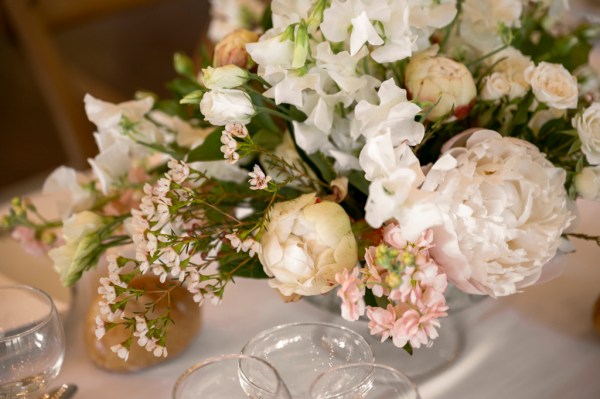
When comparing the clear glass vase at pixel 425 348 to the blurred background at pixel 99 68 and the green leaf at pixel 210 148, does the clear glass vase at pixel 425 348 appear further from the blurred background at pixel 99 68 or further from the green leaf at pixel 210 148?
the blurred background at pixel 99 68

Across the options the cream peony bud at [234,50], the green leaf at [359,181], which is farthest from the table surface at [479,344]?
the cream peony bud at [234,50]

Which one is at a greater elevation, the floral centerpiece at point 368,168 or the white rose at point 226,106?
the white rose at point 226,106

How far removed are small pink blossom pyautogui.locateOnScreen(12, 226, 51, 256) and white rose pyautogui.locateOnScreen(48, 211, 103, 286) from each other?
0.50 ft

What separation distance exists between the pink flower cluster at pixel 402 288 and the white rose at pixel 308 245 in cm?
3

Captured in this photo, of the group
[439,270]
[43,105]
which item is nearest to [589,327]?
[439,270]

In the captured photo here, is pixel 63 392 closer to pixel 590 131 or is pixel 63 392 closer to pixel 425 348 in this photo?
pixel 425 348

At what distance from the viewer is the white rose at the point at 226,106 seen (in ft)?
2.13

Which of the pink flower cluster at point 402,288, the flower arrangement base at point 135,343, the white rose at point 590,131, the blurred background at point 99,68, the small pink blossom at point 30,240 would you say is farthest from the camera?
the blurred background at point 99,68

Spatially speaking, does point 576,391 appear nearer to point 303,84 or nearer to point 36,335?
point 303,84

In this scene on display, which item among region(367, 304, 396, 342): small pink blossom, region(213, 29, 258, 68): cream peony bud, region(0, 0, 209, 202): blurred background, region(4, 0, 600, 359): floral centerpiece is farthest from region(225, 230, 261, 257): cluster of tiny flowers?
region(0, 0, 209, 202): blurred background

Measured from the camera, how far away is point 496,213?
0.62 m

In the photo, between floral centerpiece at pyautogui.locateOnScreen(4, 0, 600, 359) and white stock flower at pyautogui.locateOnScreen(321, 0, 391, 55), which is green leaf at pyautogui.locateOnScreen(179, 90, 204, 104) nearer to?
floral centerpiece at pyautogui.locateOnScreen(4, 0, 600, 359)

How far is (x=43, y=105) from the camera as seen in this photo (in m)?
3.31

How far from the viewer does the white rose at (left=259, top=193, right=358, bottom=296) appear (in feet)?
1.99
